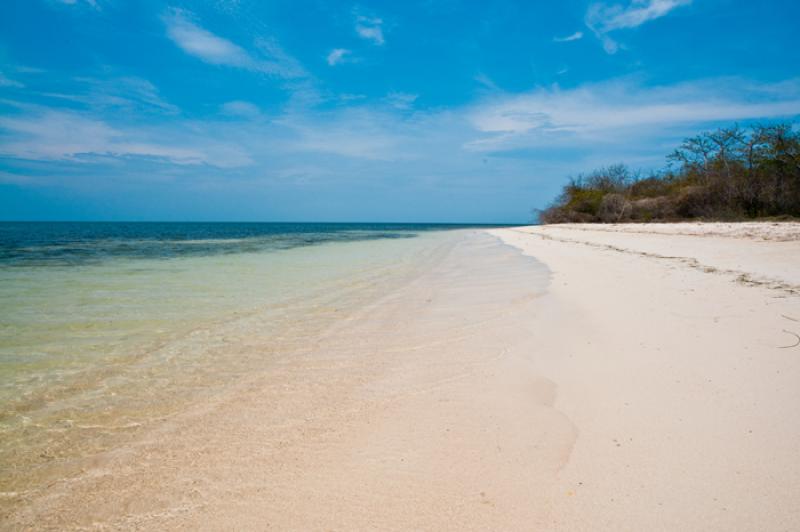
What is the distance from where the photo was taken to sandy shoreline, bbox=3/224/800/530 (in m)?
1.55

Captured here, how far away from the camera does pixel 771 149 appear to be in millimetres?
19219

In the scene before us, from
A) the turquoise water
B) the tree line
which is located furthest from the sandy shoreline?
the tree line

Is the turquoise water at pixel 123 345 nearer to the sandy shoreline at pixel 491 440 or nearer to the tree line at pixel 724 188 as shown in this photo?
the sandy shoreline at pixel 491 440

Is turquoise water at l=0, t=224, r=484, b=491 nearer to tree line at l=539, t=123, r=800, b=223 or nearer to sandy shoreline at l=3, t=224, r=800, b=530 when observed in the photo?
sandy shoreline at l=3, t=224, r=800, b=530

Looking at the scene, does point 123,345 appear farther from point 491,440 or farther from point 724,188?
point 724,188

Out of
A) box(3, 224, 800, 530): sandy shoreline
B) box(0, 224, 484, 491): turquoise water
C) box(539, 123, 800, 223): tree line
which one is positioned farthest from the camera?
box(539, 123, 800, 223): tree line

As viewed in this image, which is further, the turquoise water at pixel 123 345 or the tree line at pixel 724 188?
the tree line at pixel 724 188

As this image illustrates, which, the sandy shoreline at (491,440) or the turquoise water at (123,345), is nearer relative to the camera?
the sandy shoreline at (491,440)

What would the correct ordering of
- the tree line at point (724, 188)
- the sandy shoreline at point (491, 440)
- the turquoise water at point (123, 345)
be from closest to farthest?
the sandy shoreline at point (491, 440), the turquoise water at point (123, 345), the tree line at point (724, 188)

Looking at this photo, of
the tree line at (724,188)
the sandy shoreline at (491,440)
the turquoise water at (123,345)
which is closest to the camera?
the sandy shoreline at (491,440)

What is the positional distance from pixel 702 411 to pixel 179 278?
9.08m

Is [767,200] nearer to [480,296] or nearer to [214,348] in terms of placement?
[480,296]

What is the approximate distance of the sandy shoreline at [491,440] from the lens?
1.55 m

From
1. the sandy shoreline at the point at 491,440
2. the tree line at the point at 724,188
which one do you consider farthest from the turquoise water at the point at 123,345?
the tree line at the point at 724,188
